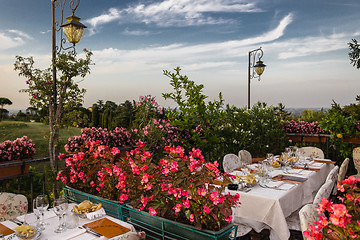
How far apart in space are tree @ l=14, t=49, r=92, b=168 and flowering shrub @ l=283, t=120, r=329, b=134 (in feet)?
16.9

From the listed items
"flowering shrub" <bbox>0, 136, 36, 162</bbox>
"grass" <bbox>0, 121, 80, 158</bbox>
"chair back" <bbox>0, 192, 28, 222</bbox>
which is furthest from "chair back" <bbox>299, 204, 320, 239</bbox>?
"grass" <bbox>0, 121, 80, 158</bbox>

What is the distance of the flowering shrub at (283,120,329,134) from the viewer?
6.66 metres

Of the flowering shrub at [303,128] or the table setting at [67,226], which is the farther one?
the flowering shrub at [303,128]

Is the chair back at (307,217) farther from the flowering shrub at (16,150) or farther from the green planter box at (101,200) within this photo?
the flowering shrub at (16,150)

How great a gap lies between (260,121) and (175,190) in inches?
195

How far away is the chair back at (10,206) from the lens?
2.41 metres

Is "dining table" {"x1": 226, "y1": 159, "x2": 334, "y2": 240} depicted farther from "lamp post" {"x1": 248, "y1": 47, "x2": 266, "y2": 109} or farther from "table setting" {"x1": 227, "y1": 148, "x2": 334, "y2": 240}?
"lamp post" {"x1": 248, "y1": 47, "x2": 266, "y2": 109}

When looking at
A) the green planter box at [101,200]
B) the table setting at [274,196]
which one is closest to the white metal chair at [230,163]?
the table setting at [274,196]

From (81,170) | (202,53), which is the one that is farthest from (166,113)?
(202,53)

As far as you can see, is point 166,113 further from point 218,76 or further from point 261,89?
point 261,89

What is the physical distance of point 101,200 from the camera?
2.42 metres

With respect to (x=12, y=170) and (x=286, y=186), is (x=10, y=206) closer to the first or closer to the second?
(x=12, y=170)

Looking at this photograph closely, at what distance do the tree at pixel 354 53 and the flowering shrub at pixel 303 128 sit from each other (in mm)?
5498

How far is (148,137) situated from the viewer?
184 inches
